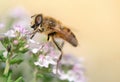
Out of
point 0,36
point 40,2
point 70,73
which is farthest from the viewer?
point 40,2

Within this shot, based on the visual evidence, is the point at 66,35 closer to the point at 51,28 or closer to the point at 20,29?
the point at 51,28

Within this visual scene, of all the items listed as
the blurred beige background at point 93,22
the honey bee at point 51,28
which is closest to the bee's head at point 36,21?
the honey bee at point 51,28

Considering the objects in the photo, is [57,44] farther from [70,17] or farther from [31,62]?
[70,17]

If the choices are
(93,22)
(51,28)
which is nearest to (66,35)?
(51,28)

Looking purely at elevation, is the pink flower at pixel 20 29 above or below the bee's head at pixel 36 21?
below

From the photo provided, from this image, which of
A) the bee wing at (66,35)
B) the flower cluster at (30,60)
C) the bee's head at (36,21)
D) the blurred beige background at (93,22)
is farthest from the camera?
the blurred beige background at (93,22)

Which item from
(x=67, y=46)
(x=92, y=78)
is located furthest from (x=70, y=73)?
(x=92, y=78)

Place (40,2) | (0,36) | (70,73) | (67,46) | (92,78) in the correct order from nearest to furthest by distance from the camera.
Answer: (0,36)
(70,73)
(67,46)
(92,78)
(40,2)

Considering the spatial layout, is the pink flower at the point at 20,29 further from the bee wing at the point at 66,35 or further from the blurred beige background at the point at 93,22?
the blurred beige background at the point at 93,22
